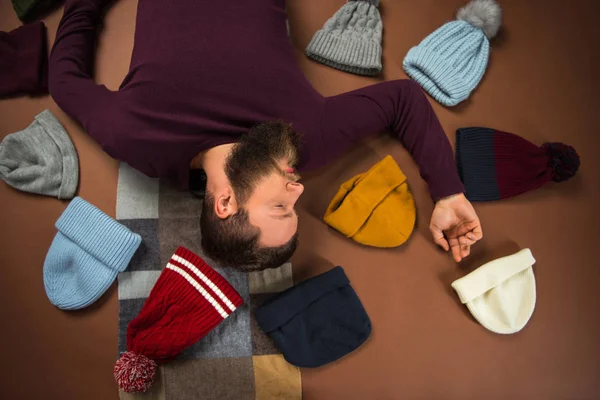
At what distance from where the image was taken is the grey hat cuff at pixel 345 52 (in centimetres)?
98

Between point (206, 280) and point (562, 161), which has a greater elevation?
point (562, 161)

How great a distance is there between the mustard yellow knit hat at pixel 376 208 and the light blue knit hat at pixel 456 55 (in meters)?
0.22

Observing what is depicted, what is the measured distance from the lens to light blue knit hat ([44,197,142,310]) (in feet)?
2.87

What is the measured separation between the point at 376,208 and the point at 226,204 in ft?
1.20

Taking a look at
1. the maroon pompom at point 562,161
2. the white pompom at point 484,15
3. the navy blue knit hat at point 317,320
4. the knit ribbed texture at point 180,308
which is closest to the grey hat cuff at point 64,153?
the knit ribbed texture at point 180,308

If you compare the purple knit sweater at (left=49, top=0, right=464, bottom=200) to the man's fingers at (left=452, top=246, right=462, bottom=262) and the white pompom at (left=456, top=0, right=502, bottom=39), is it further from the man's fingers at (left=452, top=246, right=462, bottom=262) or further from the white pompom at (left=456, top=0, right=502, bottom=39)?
the white pompom at (left=456, top=0, right=502, bottom=39)

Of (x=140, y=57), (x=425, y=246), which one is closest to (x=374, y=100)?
(x=425, y=246)

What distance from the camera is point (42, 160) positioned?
2.97 feet

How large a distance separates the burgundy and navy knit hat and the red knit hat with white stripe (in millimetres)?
588

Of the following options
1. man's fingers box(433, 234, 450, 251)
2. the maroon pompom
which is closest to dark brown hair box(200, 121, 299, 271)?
man's fingers box(433, 234, 450, 251)

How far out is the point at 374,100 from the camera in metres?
0.90

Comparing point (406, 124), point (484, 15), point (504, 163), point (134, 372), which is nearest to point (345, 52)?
point (406, 124)

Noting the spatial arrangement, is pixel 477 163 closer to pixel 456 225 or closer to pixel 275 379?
pixel 456 225

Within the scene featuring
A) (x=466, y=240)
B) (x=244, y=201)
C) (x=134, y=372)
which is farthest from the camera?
(x=466, y=240)
